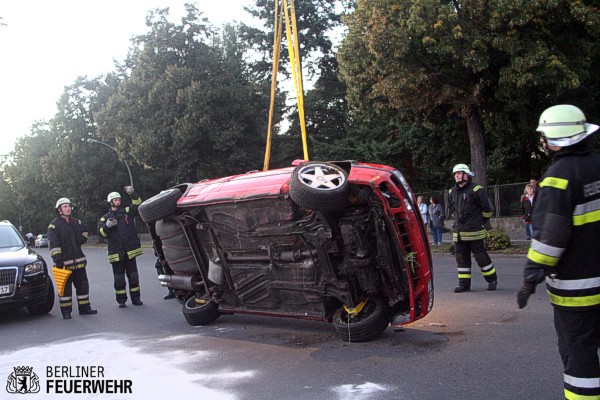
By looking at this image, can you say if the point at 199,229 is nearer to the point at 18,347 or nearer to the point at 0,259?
the point at 18,347

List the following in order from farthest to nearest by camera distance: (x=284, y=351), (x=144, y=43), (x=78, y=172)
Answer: (x=78, y=172)
(x=144, y=43)
(x=284, y=351)

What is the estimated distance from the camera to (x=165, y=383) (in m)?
4.92

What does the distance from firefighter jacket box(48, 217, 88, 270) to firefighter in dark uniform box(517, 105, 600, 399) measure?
7.55 meters

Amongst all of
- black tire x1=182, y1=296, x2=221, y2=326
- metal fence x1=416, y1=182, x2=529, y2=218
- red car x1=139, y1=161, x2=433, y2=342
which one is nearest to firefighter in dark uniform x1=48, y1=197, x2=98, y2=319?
black tire x1=182, y1=296, x2=221, y2=326

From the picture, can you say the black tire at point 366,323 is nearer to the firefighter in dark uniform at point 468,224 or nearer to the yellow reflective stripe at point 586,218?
the yellow reflective stripe at point 586,218

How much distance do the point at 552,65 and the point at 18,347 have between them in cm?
1220

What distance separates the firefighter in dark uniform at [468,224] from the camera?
8.07 metres

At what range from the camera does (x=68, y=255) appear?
9016 mm

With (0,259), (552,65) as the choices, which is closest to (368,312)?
(0,259)

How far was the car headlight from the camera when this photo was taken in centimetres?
899

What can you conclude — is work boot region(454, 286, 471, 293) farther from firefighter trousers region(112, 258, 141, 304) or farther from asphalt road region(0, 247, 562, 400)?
firefighter trousers region(112, 258, 141, 304)

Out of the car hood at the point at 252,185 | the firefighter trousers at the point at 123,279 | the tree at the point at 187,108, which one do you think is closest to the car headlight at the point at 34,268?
the firefighter trousers at the point at 123,279

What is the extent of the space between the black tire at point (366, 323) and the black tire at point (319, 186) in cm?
121

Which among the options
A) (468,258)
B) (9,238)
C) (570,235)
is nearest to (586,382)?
(570,235)
